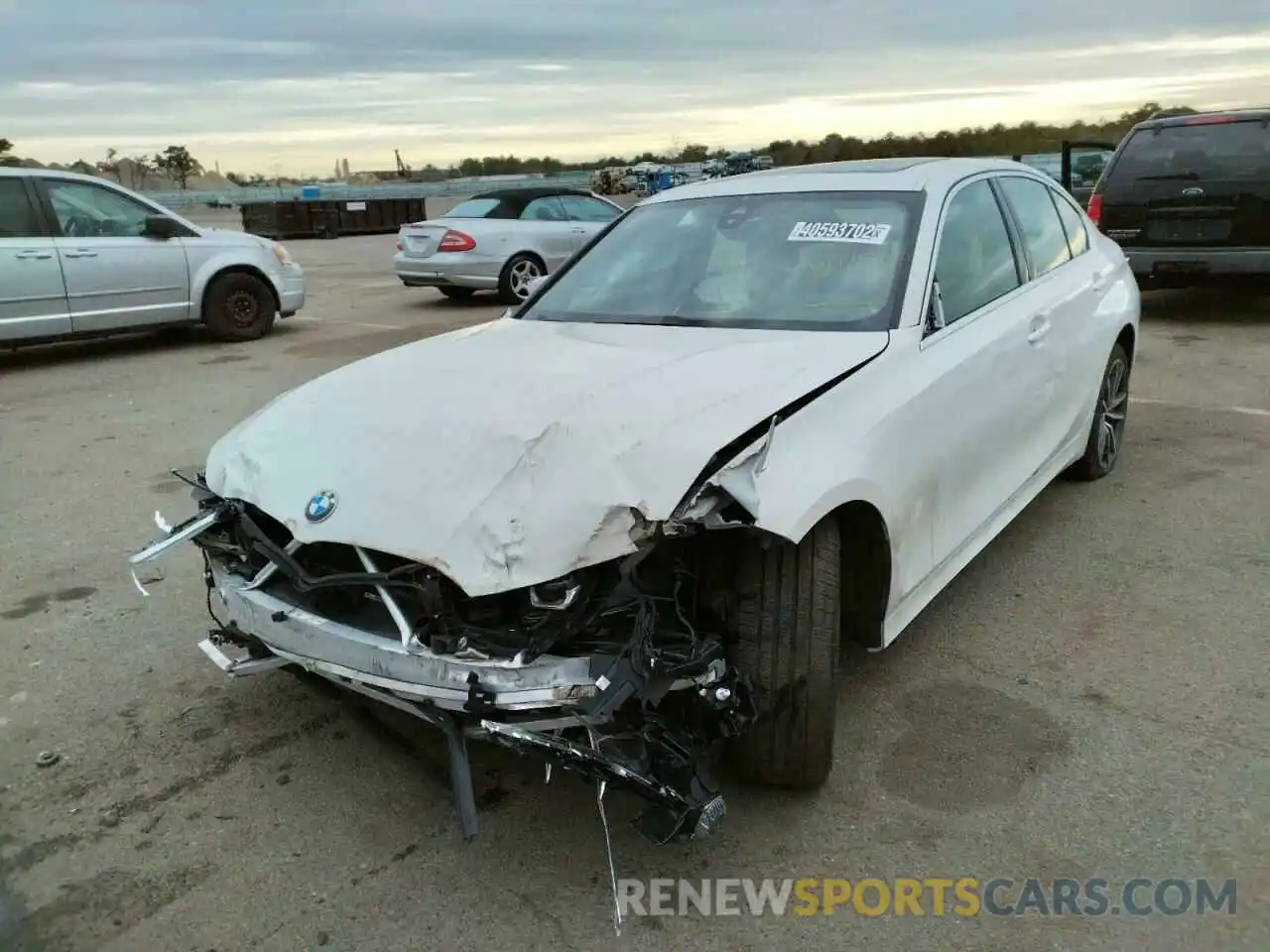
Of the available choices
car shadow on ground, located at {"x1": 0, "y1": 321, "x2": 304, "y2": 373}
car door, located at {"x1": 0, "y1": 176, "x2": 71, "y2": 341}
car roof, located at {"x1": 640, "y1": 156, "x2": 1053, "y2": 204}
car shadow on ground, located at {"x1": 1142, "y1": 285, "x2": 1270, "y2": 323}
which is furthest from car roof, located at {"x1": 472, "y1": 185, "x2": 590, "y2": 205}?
car roof, located at {"x1": 640, "y1": 156, "x2": 1053, "y2": 204}

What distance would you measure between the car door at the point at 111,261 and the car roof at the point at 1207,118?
9.22 meters

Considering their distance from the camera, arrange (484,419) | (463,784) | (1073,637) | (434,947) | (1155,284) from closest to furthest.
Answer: (434,947) → (463,784) → (484,419) → (1073,637) → (1155,284)

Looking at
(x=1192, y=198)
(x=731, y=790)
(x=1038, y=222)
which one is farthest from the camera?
(x=1192, y=198)

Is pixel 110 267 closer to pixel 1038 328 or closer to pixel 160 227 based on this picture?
pixel 160 227

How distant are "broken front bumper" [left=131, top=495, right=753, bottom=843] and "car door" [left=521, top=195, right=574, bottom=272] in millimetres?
10651

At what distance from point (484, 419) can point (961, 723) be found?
69.0 inches

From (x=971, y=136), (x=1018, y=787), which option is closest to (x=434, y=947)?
(x=1018, y=787)

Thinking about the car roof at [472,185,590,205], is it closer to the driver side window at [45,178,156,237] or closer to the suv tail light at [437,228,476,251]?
the suv tail light at [437,228,476,251]

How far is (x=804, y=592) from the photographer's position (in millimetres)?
2684

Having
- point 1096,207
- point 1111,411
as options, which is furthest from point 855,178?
point 1096,207

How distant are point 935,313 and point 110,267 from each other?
8553 mm

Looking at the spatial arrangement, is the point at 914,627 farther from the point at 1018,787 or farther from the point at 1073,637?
the point at 1018,787

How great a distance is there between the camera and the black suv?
8.76 meters

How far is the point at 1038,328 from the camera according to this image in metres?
4.11
